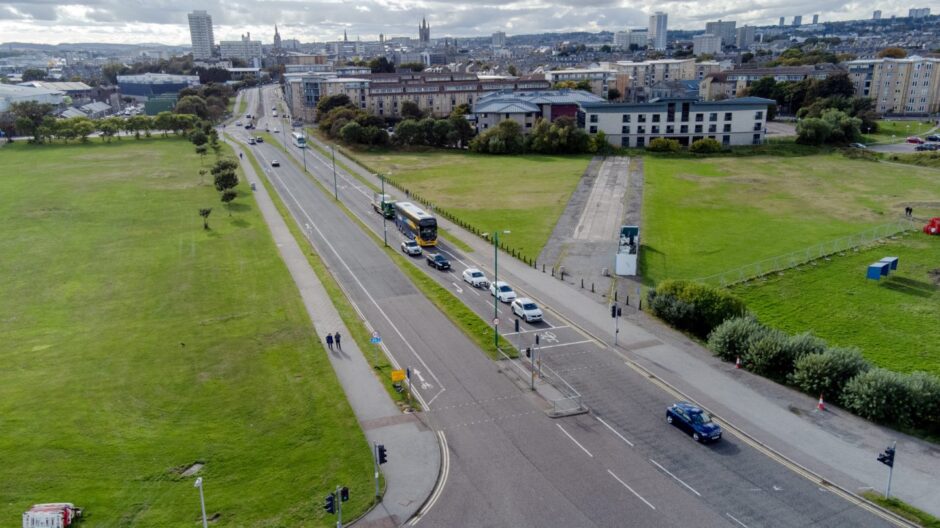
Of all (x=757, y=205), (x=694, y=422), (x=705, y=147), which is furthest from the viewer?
(x=705, y=147)

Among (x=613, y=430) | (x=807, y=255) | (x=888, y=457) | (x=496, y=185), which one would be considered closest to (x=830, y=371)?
(x=888, y=457)

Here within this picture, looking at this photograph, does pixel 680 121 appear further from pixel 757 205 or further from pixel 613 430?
pixel 613 430

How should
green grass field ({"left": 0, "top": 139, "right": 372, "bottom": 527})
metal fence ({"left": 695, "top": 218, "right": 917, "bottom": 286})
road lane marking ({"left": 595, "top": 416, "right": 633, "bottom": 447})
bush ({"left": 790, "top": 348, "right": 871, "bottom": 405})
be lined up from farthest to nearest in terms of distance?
metal fence ({"left": 695, "top": 218, "right": 917, "bottom": 286}) → bush ({"left": 790, "top": 348, "right": 871, "bottom": 405}) → road lane marking ({"left": 595, "top": 416, "right": 633, "bottom": 447}) → green grass field ({"left": 0, "top": 139, "right": 372, "bottom": 527})

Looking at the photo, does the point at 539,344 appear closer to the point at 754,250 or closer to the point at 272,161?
the point at 754,250

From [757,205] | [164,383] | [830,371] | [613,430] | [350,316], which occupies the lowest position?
[613,430]

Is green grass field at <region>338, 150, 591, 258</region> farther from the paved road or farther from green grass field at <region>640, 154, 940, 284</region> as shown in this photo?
the paved road

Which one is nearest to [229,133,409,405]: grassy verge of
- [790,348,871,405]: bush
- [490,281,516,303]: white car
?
[490,281,516,303]: white car
